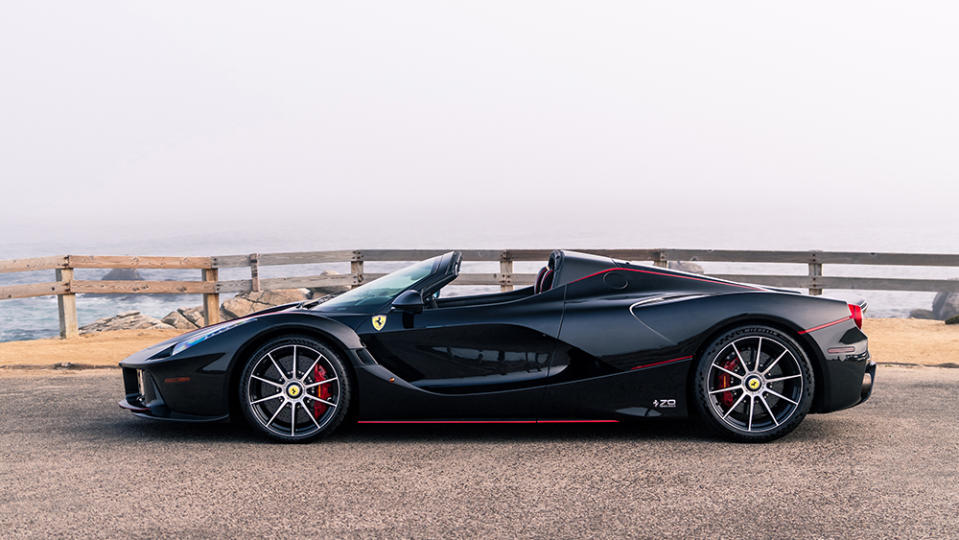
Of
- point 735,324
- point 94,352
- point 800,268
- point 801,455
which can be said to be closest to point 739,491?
point 801,455

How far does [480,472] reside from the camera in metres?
4.70

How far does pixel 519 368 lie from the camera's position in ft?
17.4

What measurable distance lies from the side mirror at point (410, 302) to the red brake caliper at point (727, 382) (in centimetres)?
193

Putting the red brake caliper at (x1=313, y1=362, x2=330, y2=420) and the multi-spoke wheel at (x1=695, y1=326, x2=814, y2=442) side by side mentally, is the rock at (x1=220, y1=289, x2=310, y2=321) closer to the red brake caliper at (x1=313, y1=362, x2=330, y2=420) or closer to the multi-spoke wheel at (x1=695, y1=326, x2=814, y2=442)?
the red brake caliper at (x1=313, y1=362, x2=330, y2=420)

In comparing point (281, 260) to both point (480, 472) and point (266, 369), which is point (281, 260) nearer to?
point (266, 369)

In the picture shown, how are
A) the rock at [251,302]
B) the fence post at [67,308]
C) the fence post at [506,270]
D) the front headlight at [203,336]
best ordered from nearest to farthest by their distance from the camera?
the front headlight at [203,336] < the fence post at [67,308] < the fence post at [506,270] < the rock at [251,302]

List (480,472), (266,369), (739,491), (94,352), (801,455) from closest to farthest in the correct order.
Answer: (739,491) → (480,472) → (801,455) → (266,369) → (94,352)

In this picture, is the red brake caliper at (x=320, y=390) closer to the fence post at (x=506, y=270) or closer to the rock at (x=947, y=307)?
the fence post at (x=506, y=270)

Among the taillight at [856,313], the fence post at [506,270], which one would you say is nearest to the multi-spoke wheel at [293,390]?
the taillight at [856,313]

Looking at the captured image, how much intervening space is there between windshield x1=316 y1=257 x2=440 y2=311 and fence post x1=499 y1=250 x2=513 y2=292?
8.64m

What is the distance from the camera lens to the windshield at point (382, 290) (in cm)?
558

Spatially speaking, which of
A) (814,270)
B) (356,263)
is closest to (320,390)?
(356,263)

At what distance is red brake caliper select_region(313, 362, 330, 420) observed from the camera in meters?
5.34

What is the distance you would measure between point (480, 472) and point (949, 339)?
10829mm
